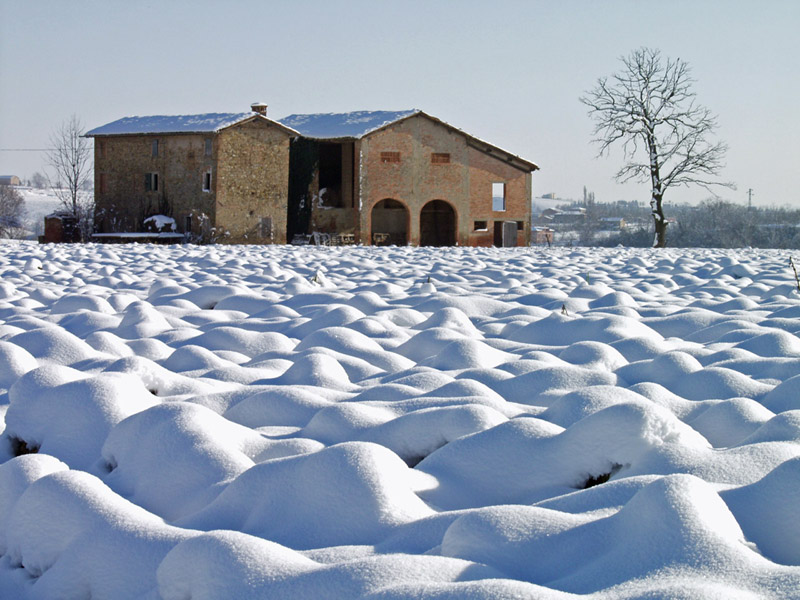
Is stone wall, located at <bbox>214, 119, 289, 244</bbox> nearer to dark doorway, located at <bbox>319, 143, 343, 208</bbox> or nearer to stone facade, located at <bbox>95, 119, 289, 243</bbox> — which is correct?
stone facade, located at <bbox>95, 119, 289, 243</bbox>

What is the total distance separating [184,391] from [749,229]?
57.2m

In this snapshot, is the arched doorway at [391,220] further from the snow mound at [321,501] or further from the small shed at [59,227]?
the snow mound at [321,501]

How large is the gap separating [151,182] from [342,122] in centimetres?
677

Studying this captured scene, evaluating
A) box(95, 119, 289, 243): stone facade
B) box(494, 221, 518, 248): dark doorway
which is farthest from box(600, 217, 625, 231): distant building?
box(95, 119, 289, 243): stone facade

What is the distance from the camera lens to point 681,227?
191 ft

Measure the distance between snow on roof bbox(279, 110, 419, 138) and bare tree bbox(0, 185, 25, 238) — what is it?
26011mm

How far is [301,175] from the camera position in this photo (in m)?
26.9

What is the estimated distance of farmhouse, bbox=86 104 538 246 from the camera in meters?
25.5

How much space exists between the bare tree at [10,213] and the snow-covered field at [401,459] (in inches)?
1887

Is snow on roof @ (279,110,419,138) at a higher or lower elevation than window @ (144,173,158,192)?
higher

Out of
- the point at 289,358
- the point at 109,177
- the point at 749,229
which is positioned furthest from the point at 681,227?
the point at 289,358

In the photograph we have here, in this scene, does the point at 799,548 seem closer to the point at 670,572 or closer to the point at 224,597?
the point at 670,572

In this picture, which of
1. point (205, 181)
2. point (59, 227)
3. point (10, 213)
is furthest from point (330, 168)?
point (10, 213)

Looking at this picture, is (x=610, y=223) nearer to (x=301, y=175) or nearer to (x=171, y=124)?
(x=301, y=175)
